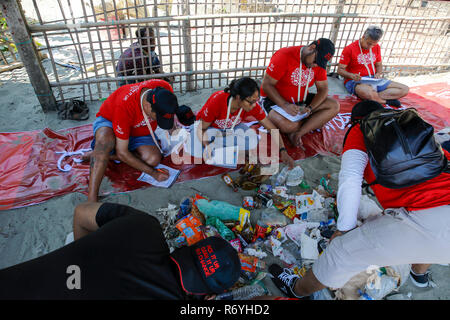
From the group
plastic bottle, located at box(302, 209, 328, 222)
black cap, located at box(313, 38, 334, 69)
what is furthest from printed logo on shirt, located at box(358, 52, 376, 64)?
plastic bottle, located at box(302, 209, 328, 222)

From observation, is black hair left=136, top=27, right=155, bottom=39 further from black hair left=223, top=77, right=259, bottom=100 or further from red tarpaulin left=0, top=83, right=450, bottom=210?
black hair left=223, top=77, right=259, bottom=100

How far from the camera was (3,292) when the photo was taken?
3.11 feet

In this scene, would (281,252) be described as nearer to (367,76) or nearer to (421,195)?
(421,195)

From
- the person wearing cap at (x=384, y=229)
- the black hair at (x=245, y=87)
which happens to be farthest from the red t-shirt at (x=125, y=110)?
the person wearing cap at (x=384, y=229)

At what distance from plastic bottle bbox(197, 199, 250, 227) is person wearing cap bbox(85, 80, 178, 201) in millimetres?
673

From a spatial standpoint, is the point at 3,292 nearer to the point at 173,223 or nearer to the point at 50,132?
the point at 173,223

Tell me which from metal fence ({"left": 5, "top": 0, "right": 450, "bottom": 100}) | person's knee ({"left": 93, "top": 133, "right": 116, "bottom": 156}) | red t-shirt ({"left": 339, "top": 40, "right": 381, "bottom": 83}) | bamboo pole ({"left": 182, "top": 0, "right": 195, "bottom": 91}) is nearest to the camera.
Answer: person's knee ({"left": 93, "top": 133, "right": 116, "bottom": 156})

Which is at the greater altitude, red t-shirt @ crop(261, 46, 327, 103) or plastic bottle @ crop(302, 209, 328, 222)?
red t-shirt @ crop(261, 46, 327, 103)

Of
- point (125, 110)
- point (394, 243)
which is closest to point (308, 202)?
point (394, 243)

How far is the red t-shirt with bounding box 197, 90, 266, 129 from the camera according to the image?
2.69m

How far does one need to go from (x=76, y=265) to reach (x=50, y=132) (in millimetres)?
2888

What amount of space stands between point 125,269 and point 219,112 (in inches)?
78.1

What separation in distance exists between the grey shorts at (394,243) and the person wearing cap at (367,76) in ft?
11.5

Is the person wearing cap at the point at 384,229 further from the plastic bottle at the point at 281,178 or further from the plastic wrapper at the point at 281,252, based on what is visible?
the plastic bottle at the point at 281,178
